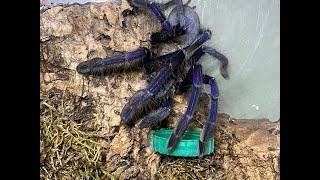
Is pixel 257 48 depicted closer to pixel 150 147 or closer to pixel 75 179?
pixel 150 147

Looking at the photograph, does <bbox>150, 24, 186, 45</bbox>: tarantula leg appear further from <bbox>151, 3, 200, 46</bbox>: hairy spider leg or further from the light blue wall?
the light blue wall

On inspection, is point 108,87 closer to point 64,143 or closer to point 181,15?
point 64,143

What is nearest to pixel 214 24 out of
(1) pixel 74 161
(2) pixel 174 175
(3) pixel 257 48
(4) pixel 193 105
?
(3) pixel 257 48

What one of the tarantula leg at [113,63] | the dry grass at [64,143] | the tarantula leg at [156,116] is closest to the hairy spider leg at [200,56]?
the tarantula leg at [156,116]

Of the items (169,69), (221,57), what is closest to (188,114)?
(169,69)

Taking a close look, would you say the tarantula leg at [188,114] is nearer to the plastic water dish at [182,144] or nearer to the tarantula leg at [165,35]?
the plastic water dish at [182,144]

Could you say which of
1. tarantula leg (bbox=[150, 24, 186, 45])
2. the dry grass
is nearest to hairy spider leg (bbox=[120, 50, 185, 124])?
tarantula leg (bbox=[150, 24, 186, 45])
